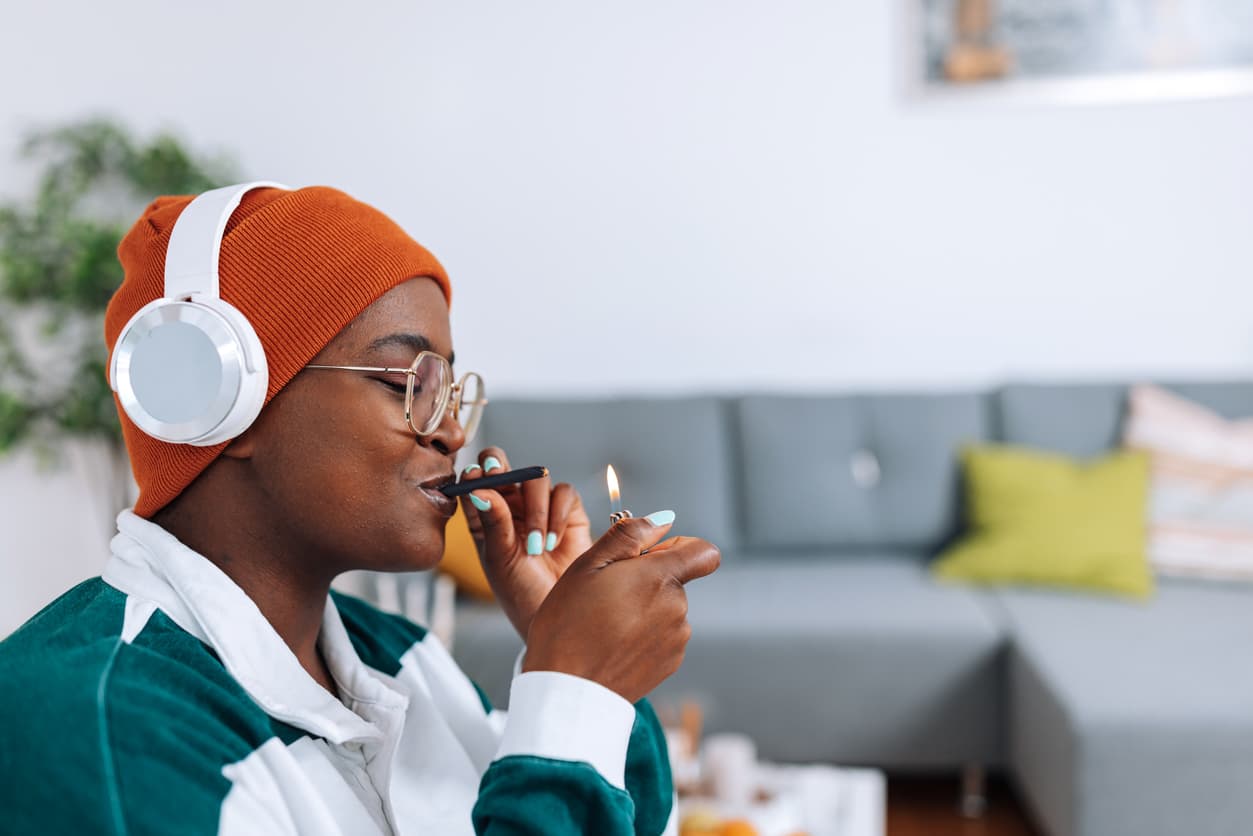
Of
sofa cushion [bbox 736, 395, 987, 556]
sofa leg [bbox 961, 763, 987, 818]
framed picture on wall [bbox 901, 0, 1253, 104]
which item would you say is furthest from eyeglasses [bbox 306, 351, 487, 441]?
framed picture on wall [bbox 901, 0, 1253, 104]

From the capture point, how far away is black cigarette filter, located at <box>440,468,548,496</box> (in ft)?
2.94

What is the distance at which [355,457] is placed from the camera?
32.7 inches

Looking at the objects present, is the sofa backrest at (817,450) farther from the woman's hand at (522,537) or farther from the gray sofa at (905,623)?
the woman's hand at (522,537)

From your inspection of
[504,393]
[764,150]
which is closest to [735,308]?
[764,150]

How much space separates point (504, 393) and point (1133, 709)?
6.40 ft

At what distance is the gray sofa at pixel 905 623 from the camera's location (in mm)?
1888

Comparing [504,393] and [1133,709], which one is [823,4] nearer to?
[504,393]

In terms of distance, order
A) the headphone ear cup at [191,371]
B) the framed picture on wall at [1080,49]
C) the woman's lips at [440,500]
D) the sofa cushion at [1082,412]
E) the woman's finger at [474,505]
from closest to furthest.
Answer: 1. the headphone ear cup at [191,371]
2. the woman's lips at [440,500]
3. the woman's finger at [474,505]
4. the sofa cushion at [1082,412]
5. the framed picture on wall at [1080,49]

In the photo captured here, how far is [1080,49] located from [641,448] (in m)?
1.70

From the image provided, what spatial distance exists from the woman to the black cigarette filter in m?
0.01

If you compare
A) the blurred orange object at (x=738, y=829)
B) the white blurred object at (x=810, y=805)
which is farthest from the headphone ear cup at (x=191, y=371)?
the white blurred object at (x=810, y=805)

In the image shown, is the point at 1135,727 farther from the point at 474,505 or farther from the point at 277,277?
the point at 277,277

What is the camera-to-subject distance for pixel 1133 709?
6.23ft

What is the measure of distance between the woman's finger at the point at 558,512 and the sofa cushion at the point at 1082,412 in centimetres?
214
